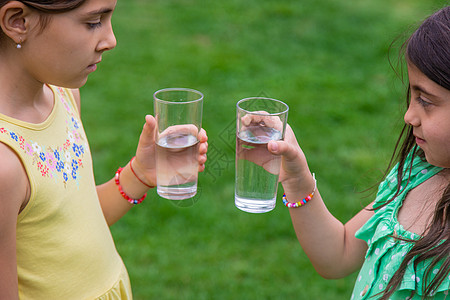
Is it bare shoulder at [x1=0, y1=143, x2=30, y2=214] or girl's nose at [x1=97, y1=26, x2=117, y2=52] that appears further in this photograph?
girl's nose at [x1=97, y1=26, x2=117, y2=52]

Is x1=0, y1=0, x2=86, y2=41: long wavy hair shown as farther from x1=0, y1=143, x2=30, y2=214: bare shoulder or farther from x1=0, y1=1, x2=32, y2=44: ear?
x1=0, y1=143, x2=30, y2=214: bare shoulder

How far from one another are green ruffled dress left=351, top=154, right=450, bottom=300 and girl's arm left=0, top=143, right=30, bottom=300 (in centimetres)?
125

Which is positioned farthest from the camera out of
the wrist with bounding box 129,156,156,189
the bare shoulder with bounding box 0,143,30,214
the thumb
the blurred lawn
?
the blurred lawn

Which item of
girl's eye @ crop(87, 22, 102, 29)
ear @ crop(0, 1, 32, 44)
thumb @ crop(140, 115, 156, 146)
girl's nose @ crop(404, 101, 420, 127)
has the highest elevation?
ear @ crop(0, 1, 32, 44)

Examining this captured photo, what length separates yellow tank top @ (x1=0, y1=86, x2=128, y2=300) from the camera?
6.79ft

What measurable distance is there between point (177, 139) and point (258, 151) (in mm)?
309

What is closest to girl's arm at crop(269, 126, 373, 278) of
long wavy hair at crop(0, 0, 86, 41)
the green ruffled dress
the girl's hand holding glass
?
the green ruffled dress

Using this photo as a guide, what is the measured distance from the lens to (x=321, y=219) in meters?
2.52

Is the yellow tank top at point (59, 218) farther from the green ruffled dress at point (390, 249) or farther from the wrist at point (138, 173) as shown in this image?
the green ruffled dress at point (390, 249)

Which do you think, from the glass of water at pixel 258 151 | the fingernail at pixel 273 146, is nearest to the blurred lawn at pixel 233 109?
the glass of water at pixel 258 151

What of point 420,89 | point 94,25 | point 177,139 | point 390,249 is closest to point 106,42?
point 94,25

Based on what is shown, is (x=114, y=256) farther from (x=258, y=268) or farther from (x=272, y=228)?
(x=272, y=228)

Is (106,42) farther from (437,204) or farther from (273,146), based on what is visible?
(437,204)

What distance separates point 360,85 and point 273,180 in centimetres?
454
